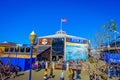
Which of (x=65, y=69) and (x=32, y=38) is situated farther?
(x=65, y=69)

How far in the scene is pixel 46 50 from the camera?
61594 mm

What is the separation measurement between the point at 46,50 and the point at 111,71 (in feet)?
111

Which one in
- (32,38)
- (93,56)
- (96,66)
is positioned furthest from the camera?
(93,56)

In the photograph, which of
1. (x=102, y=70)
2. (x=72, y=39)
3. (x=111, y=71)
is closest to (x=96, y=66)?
(x=102, y=70)

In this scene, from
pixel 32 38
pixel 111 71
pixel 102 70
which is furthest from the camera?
pixel 111 71

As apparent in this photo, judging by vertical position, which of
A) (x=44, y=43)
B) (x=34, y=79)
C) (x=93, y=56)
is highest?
(x=44, y=43)

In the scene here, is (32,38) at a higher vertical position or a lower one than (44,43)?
lower

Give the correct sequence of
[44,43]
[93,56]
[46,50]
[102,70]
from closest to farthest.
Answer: [93,56], [102,70], [46,50], [44,43]

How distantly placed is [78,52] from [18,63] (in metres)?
30.1

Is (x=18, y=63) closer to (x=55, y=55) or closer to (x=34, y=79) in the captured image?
(x=34, y=79)

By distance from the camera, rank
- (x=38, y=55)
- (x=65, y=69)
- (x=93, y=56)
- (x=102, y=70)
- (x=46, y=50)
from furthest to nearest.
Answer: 1. (x=46, y=50)
2. (x=38, y=55)
3. (x=65, y=69)
4. (x=102, y=70)
5. (x=93, y=56)

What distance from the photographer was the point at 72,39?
219ft

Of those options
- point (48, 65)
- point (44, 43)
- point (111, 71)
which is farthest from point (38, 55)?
point (111, 71)

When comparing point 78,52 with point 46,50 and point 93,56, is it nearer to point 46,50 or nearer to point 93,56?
point 46,50
